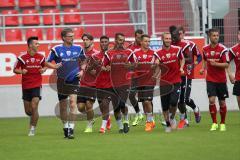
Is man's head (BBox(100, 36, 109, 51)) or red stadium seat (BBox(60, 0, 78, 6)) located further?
red stadium seat (BBox(60, 0, 78, 6))

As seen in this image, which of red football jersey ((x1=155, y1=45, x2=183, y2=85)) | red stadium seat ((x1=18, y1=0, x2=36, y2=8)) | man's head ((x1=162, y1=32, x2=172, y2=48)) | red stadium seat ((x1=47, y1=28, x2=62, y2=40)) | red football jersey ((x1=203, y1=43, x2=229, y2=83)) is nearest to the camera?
man's head ((x1=162, y1=32, x2=172, y2=48))

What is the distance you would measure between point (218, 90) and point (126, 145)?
398cm

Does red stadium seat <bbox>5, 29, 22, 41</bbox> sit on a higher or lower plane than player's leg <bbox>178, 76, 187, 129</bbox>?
higher

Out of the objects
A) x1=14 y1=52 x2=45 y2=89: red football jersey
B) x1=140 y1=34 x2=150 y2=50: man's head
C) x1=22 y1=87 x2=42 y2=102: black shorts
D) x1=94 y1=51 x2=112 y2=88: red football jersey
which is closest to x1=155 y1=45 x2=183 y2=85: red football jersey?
x1=140 y1=34 x2=150 y2=50: man's head

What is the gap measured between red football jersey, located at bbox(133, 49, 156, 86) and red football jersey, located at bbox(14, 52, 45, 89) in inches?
90.4

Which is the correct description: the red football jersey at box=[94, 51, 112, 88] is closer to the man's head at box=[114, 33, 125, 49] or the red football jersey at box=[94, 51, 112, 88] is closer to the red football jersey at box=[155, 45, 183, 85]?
the man's head at box=[114, 33, 125, 49]

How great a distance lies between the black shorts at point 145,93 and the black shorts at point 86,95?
3.65 feet

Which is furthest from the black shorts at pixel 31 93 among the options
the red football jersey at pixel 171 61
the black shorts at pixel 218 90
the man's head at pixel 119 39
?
the black shorts at pixel 218 90

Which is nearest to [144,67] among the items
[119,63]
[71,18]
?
[119,63]

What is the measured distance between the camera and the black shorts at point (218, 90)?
58.9 ft

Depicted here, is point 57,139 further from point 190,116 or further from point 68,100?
point 190,116

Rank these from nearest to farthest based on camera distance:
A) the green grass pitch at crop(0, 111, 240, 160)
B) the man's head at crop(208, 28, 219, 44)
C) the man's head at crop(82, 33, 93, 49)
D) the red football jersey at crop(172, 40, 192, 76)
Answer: the green grass pitch at crop(0, 111, 240, 160) < the man's head at crop(208, 28, 219, 44) < the man's head at crop(82, 33, 93, 49) < the red football jersey at crop(172, 40, 192, 76)

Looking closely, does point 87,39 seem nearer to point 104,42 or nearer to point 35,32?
point 104,42

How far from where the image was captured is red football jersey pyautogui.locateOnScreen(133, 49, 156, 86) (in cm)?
1870
